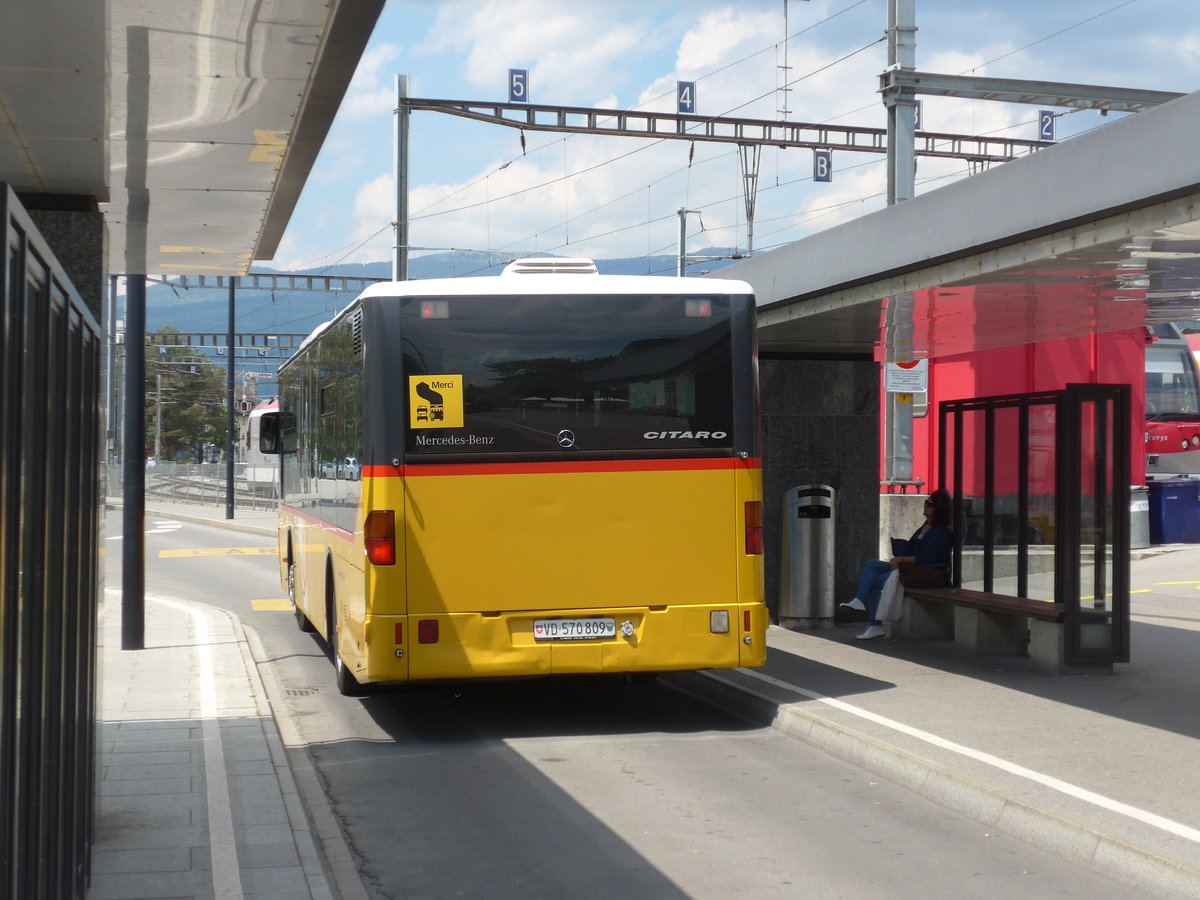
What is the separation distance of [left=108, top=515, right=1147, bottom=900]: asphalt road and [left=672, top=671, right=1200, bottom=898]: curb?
0.08m

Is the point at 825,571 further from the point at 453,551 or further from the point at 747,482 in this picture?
the point at 453,551

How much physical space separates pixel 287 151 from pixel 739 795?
4.00 metres

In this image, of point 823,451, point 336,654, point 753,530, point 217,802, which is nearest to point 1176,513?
point 823,451

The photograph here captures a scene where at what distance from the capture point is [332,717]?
416 inches

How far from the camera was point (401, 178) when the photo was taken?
27.8 m

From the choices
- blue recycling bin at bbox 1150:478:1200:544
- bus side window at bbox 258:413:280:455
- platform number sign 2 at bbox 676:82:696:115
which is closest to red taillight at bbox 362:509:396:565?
bus side window at bbox 258:413:280:455

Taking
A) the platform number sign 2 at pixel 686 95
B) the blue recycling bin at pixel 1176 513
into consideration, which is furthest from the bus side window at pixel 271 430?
the platform number sign 2 at pixel 686 95

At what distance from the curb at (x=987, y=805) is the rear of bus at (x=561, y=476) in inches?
26.3

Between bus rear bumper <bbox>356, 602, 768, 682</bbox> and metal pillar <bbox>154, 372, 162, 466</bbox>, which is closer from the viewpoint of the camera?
bus rear bumper <bbox>356, 602, 768, 682</bbox>

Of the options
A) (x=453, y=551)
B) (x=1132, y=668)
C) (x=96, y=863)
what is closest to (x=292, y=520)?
(x=453, y=551)

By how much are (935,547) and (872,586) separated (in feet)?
2.35

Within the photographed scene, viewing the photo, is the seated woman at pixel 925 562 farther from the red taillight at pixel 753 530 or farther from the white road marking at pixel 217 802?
the white road marking at pixel 217 802

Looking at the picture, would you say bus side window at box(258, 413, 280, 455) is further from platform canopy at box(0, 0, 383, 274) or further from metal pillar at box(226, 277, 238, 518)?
metal pillar at box(226, 277, 238, 518)

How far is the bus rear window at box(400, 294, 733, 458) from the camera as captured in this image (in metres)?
9.50
